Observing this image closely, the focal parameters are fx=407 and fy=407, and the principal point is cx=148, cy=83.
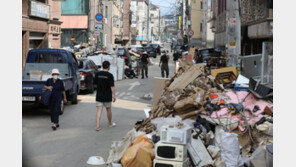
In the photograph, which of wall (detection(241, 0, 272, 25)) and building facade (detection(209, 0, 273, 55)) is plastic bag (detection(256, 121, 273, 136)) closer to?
building facade (detection(209, 0, 273, 55))

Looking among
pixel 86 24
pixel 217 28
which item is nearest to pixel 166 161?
pixel 217 28

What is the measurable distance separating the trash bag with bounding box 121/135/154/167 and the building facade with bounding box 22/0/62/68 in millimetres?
19887

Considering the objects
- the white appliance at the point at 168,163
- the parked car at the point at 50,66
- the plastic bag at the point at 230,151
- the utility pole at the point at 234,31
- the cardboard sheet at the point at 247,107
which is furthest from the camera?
the utility pole at the point at 234,31

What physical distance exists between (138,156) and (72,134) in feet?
12.3

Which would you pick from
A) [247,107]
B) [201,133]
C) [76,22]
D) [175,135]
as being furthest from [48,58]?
[76,22]

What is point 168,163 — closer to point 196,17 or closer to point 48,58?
point 48,58

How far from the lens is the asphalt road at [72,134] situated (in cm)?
772

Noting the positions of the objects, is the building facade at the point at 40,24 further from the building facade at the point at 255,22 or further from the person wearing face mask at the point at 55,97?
the person wearing face mask at the point at 55,97

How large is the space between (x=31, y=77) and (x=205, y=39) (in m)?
51.7

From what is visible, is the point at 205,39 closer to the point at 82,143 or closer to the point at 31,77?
the point at 31,77

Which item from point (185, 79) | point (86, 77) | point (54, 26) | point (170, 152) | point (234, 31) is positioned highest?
point (54, 26)

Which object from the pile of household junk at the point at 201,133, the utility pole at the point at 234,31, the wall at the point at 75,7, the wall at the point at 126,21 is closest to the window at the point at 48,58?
the pile of household junk at the point at 201,133

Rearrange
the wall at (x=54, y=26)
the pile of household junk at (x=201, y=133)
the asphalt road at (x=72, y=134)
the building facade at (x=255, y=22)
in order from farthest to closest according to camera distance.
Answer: the wall at (x=54, y=26) < the building facade at (x=255, y=22) < the asphalt road at (x=72, y=134) < the pile of household junk at (x=201, y=133)

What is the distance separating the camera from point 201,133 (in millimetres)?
7727
